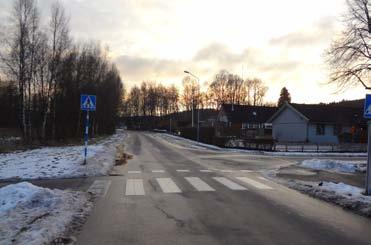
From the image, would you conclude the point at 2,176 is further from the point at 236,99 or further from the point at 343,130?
the point at 236,99

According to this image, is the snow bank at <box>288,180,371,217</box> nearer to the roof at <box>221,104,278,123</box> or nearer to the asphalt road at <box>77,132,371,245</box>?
the asphalt road at <box>77,132,371,245</box>

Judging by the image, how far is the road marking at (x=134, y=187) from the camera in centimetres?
1236

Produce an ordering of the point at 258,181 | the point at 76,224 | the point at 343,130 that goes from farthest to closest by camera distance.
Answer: the point at 343,130, the point at 258,181, the point at 76,224

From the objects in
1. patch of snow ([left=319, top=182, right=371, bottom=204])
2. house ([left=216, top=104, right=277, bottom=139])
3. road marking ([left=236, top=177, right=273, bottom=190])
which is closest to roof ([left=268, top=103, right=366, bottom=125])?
house ([left=216, top=104, right=277, bottom=139])

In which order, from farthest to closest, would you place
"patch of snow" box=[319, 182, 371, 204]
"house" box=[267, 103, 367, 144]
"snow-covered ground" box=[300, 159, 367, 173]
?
"house" box=[267, 103, 367, 144], "snow-covered ground" box=[300, 159, 367, 173], "patch of snow" box=[319, 182, 371, 204]

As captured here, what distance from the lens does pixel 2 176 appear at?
1641 centimetres

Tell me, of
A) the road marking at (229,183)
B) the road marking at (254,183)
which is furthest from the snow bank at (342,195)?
the road marking at (229,183)

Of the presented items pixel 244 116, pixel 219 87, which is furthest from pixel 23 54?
pixel 219 87

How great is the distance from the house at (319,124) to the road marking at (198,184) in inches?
1712

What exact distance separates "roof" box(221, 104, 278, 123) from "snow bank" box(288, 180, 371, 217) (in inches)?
2788

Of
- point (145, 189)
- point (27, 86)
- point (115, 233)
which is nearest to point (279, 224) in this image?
point (115, 233)

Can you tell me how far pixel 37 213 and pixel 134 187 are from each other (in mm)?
5153

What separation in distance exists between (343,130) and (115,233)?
5746 cm

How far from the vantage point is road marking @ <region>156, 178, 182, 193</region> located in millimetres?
12945
